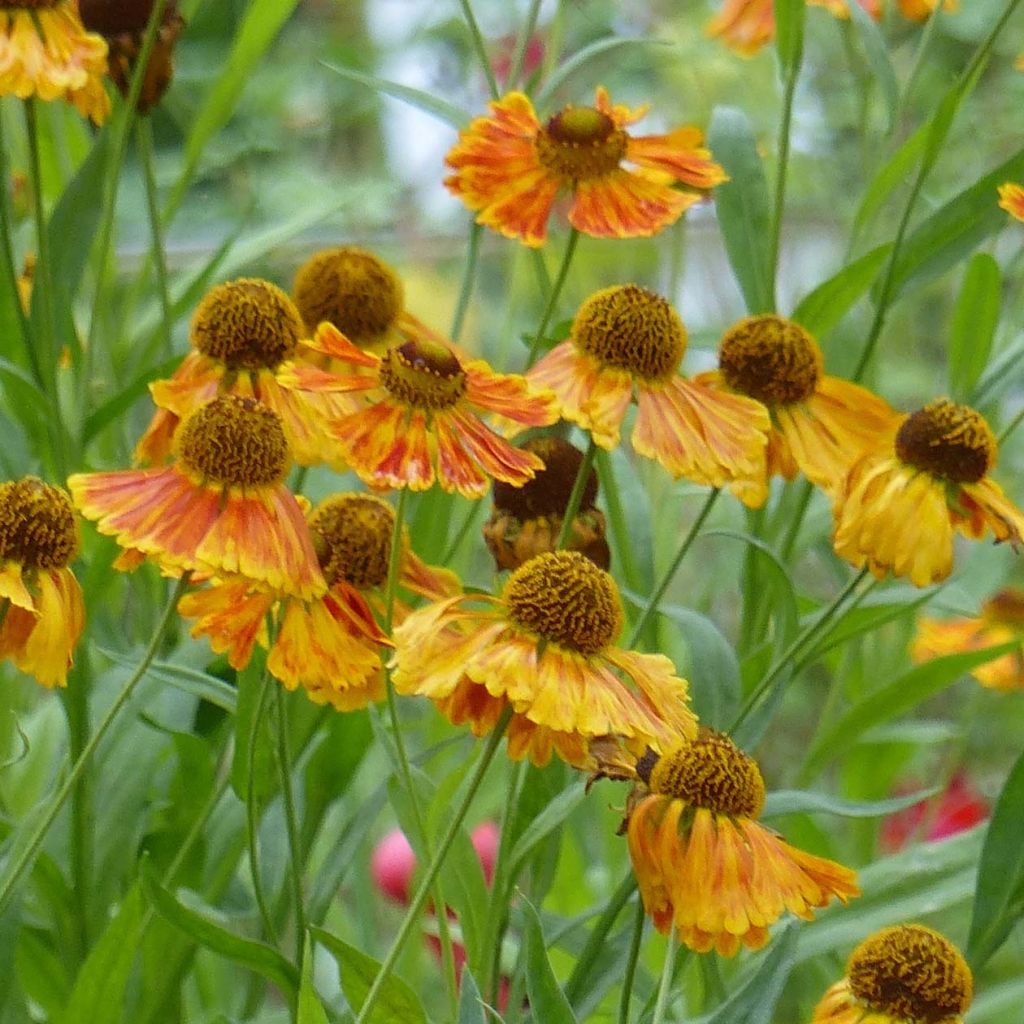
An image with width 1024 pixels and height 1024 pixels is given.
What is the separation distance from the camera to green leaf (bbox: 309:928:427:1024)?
0.55 m

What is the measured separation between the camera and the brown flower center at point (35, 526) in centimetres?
50

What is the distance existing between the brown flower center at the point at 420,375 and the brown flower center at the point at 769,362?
14cm

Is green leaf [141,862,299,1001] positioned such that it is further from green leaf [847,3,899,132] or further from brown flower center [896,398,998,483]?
green leaf [847,3,899,132]

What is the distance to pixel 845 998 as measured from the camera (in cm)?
51

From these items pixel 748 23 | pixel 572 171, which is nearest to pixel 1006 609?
pixel 748 23

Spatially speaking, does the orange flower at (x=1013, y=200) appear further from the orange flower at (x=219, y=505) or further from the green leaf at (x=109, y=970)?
the green leaf at (x=109, y=970)

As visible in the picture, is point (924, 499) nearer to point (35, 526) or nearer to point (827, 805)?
point (827, 805)

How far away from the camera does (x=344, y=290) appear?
69 centimetres

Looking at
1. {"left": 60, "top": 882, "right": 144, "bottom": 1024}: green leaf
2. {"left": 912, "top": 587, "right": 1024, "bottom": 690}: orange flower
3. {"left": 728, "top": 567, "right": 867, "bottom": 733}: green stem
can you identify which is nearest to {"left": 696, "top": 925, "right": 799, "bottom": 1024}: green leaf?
{"left": 728, "top": 567, "right": 867, "bottom": 733}: green stem

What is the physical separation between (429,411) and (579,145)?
0.18 metres

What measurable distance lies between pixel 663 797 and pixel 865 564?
11 centimetres

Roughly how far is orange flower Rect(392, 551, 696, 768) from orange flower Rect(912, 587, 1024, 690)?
0.52 metres

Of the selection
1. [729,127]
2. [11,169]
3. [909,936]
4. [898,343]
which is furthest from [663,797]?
[898,343]

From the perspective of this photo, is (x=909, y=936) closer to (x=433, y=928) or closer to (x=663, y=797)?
(x=663, y=797)
